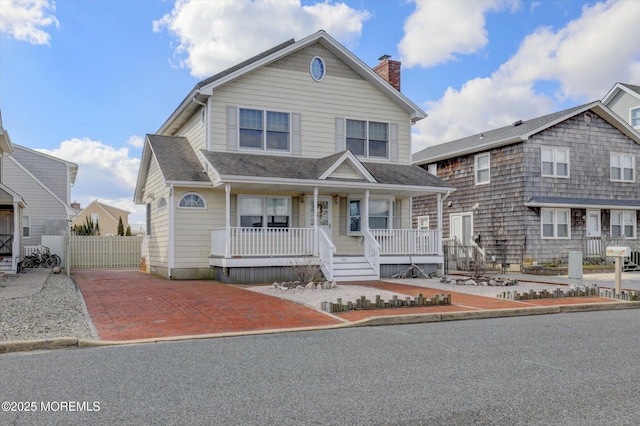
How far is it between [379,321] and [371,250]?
848cm

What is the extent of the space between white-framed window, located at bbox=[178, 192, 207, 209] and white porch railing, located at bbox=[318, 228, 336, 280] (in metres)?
4.03

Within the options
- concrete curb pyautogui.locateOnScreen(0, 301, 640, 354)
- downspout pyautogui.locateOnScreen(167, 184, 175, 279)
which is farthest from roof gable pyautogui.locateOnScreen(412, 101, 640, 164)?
downspout pyautogui.locateOnScreen(167, 184, 175, 279)

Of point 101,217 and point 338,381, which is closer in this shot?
point 338,381

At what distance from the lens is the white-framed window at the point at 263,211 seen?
18.4 meters

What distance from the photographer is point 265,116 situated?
18938 millimetres

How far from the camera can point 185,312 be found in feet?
34.3

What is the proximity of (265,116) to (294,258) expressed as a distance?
17.1 ft

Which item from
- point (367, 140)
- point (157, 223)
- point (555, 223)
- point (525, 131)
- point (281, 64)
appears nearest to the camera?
point (281, 64)

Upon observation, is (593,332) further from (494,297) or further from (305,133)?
(305,133)

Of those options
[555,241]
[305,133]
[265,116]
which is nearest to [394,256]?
[305,133]

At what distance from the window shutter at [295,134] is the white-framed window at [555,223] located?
457 inches

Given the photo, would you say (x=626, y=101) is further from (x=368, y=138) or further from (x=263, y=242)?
(x=263, y=242)

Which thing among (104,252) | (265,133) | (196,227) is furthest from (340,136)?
(104,252)

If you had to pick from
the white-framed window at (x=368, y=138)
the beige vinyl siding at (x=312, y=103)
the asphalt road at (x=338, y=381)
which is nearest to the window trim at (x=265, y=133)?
the beige vinyl siding at (x=312, y=103)
